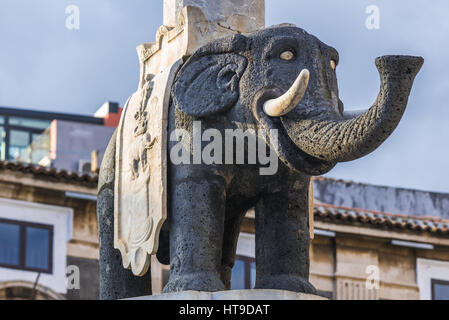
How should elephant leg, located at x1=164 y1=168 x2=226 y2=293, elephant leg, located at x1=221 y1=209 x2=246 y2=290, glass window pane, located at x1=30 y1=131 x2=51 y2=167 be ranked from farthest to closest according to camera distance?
glass window pane, located at x1=30 y1=131 x2=51 y2=167
elephant leg, located at x1=221 y1=209 x2=246 y2=290
elephant leg, located at x1=164 y1=168 x2=226 y2=293

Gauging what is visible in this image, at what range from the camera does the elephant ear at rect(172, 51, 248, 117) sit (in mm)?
12898

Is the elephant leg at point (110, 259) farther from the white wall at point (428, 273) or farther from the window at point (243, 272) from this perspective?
the white wall at point (428, 273)

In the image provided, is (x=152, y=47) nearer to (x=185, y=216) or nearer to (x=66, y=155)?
(x=185, y=216)

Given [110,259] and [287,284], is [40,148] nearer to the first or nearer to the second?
[110,259]

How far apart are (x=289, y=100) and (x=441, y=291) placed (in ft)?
63.3

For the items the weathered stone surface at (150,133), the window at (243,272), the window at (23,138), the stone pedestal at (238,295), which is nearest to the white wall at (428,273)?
the window at (243,272)

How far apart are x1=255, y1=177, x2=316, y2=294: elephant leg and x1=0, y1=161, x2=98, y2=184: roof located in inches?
597

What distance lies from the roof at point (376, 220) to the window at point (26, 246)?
13.9 feet

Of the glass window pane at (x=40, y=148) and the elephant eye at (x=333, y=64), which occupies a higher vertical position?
the glass window pane at (x=40, y=148)

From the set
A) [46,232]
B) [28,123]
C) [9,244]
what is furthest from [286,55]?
[28,123]

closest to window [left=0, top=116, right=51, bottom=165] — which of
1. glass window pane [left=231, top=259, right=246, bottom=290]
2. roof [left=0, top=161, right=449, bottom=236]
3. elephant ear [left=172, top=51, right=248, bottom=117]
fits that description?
roof [left=0, top=161, right=449, bottom=236]

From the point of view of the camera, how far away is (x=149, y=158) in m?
13.1

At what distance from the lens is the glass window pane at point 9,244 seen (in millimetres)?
28625

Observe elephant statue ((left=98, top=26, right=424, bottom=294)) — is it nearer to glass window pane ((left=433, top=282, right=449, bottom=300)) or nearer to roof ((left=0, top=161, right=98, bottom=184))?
roof ((left=0, top=161, right=98, bottom=184))
